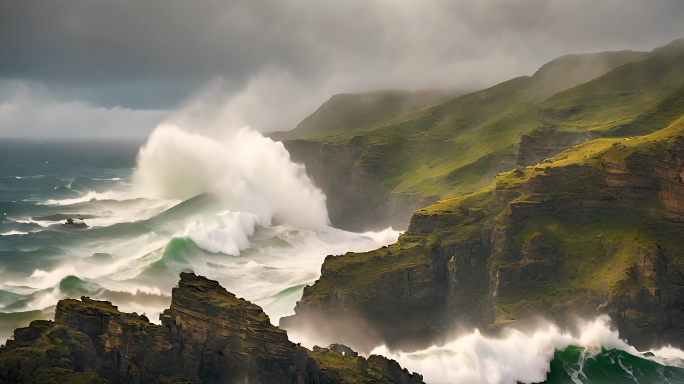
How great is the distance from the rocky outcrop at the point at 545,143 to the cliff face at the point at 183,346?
68.0 meters

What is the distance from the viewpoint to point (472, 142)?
505 ft

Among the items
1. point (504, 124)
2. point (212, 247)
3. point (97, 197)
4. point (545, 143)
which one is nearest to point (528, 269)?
point (545, 143)

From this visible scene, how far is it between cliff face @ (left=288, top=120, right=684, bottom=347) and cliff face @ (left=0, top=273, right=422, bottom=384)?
24.2 m

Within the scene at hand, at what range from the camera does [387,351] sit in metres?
64.2

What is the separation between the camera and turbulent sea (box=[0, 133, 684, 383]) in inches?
2379

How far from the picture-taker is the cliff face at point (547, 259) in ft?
215

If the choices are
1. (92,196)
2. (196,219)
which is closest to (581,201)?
(196,219)

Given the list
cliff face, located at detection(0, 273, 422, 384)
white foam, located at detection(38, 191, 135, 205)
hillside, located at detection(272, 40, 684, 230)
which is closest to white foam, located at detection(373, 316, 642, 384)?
cliff face, located at detection(0, 273, 422, 384)

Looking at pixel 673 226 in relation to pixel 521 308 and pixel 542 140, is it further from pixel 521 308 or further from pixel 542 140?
pixel 542 140

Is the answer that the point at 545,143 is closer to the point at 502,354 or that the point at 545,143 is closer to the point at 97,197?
the point at 502,354

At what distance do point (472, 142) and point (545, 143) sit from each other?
48.3m

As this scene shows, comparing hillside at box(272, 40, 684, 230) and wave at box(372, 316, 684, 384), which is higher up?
hillside at box(272, 40, 684, 230)

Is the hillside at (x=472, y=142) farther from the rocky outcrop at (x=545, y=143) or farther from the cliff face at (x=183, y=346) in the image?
the cliff face at (x=183, y=346)

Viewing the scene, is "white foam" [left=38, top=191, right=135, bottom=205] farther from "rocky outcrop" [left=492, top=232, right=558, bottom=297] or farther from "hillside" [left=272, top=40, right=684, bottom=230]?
"rocky outcrop" [left=492, top=232, right=558, bottom=297]
